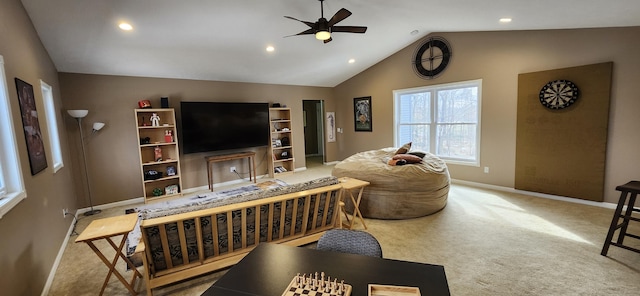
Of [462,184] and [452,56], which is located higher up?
[452,56]

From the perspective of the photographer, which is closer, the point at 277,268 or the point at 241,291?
the point at 241,291

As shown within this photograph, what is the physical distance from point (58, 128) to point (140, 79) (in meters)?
1.49

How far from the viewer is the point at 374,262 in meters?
1.38

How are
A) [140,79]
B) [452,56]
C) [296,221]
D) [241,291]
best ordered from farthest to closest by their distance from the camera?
1. [452,56]
2. [140,79]
3. [296,221]
4. [241,291]

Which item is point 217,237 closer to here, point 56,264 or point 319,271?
point 319,271

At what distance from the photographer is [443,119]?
566 centimetres

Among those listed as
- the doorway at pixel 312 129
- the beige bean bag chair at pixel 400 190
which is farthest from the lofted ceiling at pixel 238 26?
the doorway at pixel 312 129

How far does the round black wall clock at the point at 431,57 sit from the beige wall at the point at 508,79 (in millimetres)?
117

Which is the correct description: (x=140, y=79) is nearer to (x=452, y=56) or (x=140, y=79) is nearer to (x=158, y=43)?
(x=158, y=43)

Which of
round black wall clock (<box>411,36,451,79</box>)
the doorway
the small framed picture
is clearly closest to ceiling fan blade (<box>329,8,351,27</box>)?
round black wall clock (<box>411,36,451,79</box>)

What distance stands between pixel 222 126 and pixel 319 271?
190 inches

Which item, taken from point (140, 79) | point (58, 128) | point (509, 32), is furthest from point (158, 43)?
point (509, 32)

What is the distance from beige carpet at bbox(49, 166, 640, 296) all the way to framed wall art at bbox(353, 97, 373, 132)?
3.48 m

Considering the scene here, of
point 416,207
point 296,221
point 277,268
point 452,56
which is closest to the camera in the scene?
point 277,268
